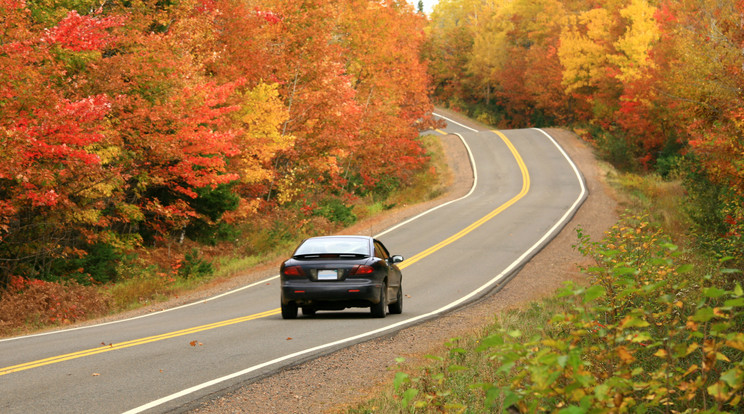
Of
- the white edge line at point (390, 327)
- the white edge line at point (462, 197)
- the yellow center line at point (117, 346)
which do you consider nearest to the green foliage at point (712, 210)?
the white edge line at point (390, 327)

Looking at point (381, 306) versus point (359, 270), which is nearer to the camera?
point (359, 270)

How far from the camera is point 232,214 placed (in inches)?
1098

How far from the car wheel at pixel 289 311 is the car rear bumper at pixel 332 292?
0.47 meters

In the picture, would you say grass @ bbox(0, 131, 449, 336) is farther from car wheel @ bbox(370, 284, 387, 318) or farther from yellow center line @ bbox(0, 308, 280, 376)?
car wheel @ bbox(370, 284, 387, 318)

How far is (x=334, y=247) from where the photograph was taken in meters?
14.4

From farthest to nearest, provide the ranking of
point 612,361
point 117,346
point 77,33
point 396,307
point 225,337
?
point 77,33, point 396,307, point 225,337, point 117,346, point 612,361

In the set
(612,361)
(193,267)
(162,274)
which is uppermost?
(612,361)

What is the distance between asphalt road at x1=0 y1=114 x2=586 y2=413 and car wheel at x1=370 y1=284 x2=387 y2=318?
161 millimetres

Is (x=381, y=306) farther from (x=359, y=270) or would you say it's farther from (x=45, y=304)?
(x=45, y=304)

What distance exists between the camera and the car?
13805mm

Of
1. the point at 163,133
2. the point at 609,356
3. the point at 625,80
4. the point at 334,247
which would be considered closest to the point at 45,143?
the point at 163,133

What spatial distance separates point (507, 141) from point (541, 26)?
55.3 feet

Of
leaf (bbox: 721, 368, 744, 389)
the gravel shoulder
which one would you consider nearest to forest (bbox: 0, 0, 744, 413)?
leaf (bbox: 721, 368, 744, 389)

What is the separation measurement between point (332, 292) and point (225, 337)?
228 centimetres
